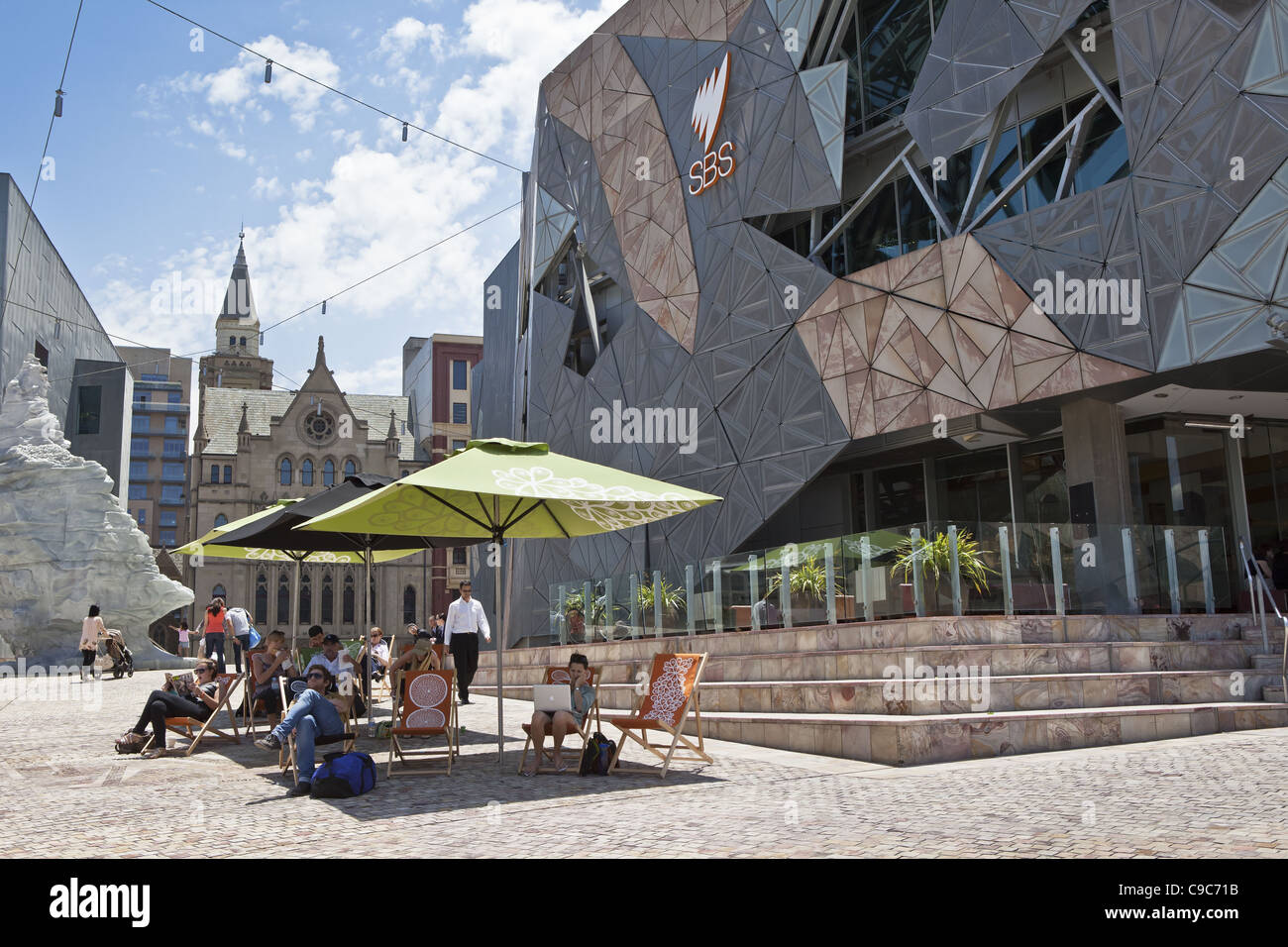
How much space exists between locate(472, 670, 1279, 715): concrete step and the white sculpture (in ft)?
78.2

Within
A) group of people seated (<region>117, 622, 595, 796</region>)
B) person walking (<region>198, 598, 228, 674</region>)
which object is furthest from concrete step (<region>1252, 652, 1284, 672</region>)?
person walking (<region>198, 598, 228, 674</region>)

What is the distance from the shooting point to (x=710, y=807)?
725 cm

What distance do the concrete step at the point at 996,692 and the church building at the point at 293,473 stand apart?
2322 inches

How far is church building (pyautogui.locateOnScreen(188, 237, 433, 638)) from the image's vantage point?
69938mm

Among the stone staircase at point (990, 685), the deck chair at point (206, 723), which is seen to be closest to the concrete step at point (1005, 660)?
the stone staircase at point (990, 685)

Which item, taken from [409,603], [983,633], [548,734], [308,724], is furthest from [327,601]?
[308,724]

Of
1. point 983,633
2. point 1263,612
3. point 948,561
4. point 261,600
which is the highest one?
point 261,600

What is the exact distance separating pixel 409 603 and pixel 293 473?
484 inches

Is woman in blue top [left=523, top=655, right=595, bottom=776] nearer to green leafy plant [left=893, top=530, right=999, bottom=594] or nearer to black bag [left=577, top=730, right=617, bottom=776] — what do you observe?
black bag [left=577, top=730, right=617, bottom=776]

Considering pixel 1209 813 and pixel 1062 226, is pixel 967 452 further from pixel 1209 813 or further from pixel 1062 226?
pixel 1209 813

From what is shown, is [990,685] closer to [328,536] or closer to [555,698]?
[555,698]

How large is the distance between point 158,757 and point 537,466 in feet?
16.0

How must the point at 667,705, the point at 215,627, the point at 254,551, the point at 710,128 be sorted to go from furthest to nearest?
the point at 710,128
the point at 215,627
the point at 254,551
the point at 667,705
